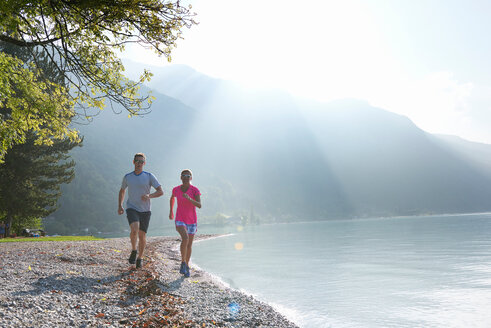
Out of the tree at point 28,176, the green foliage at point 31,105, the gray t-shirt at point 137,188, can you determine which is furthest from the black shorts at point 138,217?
the tree at point 28,176

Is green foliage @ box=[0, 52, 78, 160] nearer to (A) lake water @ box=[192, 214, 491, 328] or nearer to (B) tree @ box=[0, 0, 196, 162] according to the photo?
(B) tree @ box=[0, 0, 196, 162]

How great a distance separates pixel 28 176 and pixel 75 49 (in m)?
30.1

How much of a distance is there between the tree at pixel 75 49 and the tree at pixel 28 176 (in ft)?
75.8

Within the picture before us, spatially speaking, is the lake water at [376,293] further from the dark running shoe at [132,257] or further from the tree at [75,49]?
the tree at [75,49]

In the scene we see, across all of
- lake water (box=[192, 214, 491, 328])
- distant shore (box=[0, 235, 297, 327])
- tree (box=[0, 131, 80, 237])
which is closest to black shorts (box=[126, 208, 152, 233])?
distant shore (box=[0, 235, 297, 327])

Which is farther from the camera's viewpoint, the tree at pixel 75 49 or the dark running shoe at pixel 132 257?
the dark running shoe at pixel 132 257

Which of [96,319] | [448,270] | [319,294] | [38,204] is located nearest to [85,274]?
[96,319]

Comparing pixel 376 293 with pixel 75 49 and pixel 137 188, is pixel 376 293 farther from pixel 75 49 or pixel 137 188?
pixel 75 49

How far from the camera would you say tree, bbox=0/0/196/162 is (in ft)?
22.0

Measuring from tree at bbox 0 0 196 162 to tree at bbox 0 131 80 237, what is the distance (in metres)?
23.1

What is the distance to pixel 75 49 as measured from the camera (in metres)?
8.60

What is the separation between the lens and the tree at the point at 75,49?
6703 millimetres

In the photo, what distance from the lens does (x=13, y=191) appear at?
31.2 m

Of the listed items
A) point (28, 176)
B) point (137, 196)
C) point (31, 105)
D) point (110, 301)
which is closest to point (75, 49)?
point (31, 105)
